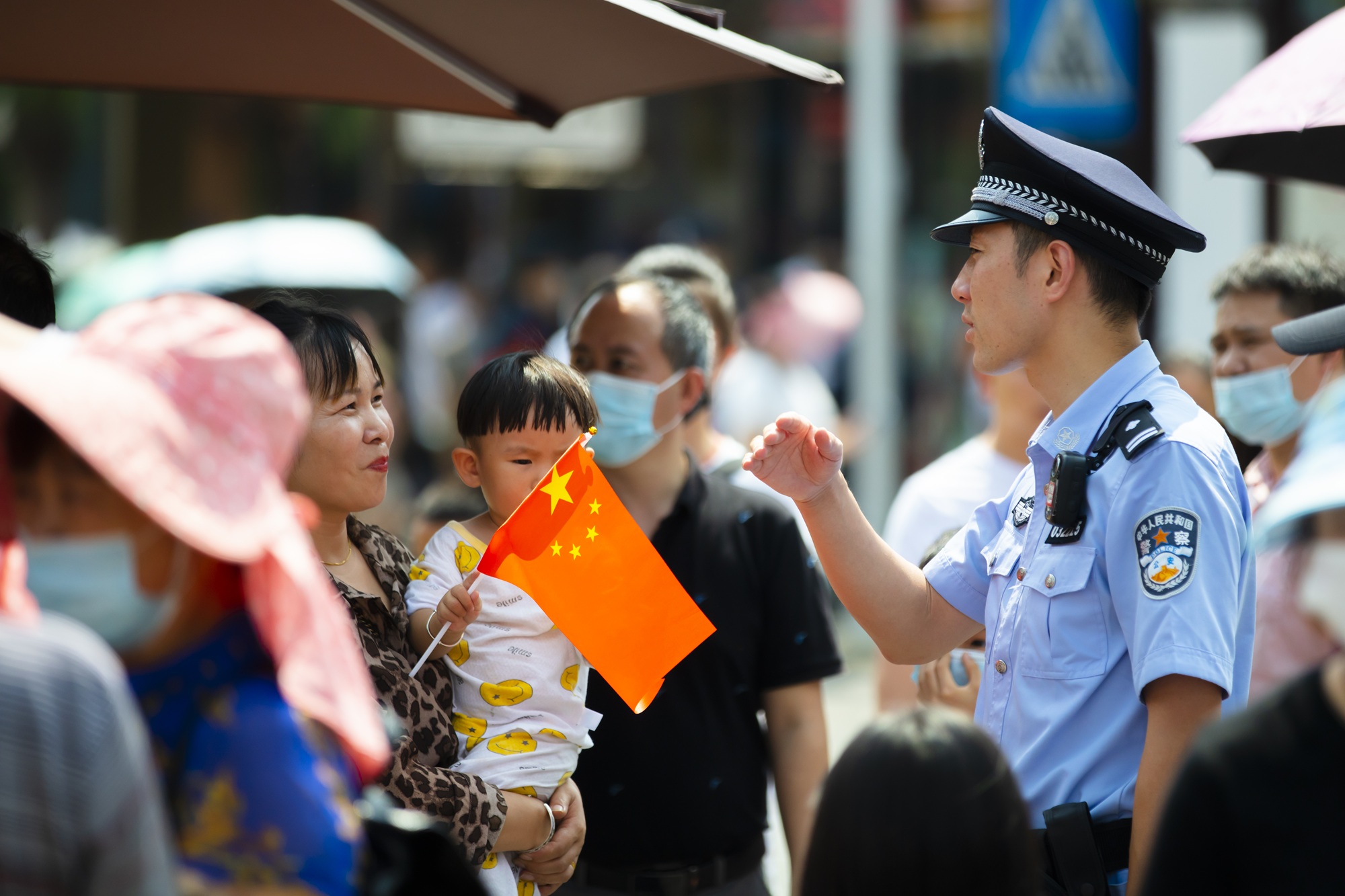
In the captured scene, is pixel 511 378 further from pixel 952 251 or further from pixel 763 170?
pixel 763 170

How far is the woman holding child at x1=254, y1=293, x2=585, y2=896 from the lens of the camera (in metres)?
2.36

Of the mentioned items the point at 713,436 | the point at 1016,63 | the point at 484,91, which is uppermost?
the point at 1016,63

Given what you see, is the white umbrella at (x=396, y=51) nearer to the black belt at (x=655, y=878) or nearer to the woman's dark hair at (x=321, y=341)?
the woman's dark hair at (x=321, y=341)

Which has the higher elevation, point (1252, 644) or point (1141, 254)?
point (1141, 254)

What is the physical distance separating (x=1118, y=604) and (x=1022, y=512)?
348 mm

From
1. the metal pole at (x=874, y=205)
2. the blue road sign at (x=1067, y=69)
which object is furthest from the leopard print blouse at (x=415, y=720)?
the metal pole at (x=874, y=205)

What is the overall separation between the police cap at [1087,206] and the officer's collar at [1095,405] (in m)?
0.16

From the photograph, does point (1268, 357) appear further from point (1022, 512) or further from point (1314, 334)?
point (1022, 512)

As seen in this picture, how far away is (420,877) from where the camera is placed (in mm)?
1734

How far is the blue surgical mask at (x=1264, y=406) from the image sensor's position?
3.56m

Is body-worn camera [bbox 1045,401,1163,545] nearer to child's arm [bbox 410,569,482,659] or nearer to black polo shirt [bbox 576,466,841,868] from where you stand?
black polo shirt [bbox 576,466,841,868]

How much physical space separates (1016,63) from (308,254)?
435 centimetres

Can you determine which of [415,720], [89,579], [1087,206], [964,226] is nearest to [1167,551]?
[1087,206]

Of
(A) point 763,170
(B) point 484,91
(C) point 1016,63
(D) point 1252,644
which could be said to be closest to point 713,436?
(B) point 484,91
